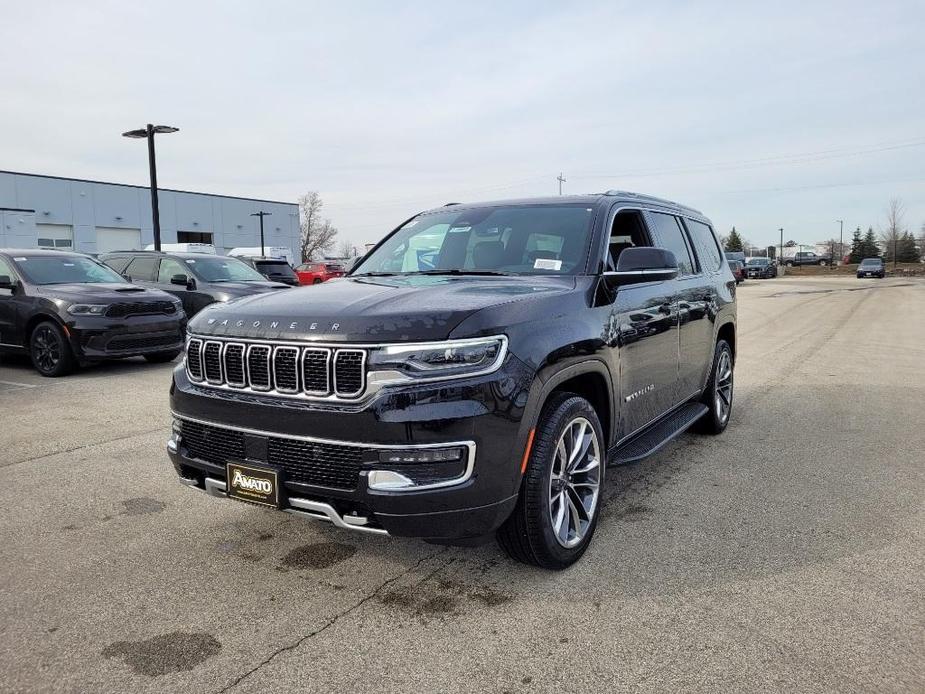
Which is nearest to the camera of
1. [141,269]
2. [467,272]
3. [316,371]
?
[316,371]

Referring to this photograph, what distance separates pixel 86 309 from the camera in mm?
9266

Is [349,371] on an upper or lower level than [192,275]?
lower

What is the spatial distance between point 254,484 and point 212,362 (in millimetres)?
638

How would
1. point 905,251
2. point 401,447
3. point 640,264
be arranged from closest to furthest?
1. point 401,447
2. point 640,264
3. point 905,251

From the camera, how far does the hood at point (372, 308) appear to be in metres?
2.94

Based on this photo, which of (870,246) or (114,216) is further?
(870,246)

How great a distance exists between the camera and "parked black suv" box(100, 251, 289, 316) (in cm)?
1216

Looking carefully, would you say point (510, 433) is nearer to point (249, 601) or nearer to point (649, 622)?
point (649, 622)

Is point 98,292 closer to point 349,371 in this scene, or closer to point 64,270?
point 64,270

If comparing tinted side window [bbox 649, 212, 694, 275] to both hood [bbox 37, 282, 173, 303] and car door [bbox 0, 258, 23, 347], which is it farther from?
car door [bbox 0, 258, 23, 347]

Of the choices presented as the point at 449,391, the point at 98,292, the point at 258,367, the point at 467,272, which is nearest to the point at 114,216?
the point at 98,292

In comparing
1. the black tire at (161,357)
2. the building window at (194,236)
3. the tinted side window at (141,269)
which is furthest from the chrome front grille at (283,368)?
the building window at (194,236)

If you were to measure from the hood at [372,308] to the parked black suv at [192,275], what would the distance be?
8.73 meters

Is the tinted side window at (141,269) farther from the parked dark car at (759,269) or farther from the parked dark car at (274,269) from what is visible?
the parked dark car at (759,269)
